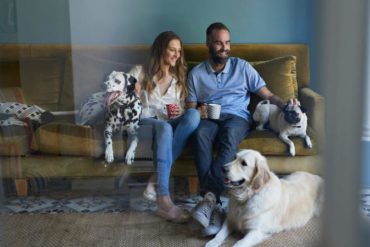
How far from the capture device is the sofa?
1.69m

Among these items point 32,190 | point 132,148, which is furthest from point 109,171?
point 32,190

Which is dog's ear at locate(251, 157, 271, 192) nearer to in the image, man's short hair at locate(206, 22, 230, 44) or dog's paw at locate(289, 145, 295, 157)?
dog's paw at locate(289, 145, 295, 157)

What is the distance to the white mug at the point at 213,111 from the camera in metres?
1.77

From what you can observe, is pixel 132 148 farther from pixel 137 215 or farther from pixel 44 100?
pixel 44 100

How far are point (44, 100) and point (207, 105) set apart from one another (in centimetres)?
65

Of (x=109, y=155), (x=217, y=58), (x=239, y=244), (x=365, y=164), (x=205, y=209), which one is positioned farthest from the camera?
(x=217, y=58)

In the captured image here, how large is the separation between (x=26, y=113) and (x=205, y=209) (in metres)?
0.76

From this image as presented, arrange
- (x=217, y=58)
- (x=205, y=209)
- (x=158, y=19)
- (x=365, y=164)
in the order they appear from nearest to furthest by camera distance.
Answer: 1. (x=365, y=164)
2. (x=205, y=209)
3. (x=217, y=58)
4. (x=158, y=19)

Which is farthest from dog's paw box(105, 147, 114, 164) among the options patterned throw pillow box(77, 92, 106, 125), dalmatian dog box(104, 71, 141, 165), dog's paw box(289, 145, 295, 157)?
dog's paw box(289, 145, 295, 157)

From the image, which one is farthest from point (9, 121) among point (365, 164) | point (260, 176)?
point (365, 164)

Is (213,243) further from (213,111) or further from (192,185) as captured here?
(213,111)

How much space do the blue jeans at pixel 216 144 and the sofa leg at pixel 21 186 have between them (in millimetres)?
591

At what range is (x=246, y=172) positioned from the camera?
5.16 feet

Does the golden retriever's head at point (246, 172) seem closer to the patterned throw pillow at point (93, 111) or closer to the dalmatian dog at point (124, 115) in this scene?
the dalmatian dog at point (124, 115)
